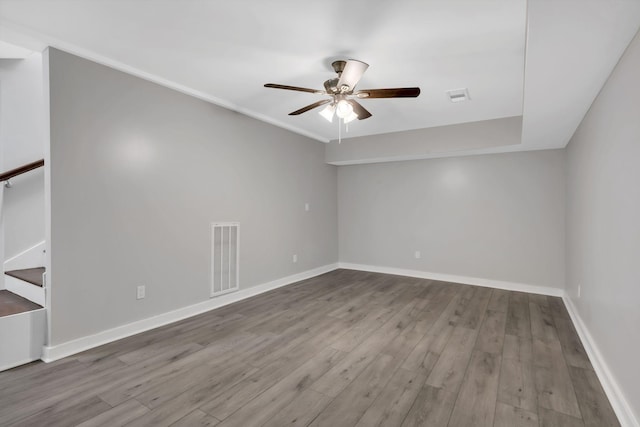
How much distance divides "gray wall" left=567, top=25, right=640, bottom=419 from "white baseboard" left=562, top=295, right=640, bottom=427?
53mm

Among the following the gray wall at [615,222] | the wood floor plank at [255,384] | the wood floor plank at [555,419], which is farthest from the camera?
the wood floor plank at [255,384]

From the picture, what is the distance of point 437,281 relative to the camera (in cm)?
505

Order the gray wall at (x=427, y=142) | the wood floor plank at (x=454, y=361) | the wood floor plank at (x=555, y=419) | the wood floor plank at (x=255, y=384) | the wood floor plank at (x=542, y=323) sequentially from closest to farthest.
Answer: the wood floor plank at (x=555, y=419), the wood floor plank at (x=255, y=384), the wood floor plank at (x=454, y=361), the wood floor plank at (x=542, y=323), the gray wall at (x=427, y=142)

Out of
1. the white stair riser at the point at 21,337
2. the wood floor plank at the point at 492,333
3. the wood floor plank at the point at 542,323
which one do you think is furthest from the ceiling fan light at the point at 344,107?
the white stair riser at the point at 21,337

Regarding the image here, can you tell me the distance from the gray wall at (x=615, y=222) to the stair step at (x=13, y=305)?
390cm

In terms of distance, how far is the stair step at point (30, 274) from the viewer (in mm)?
2674

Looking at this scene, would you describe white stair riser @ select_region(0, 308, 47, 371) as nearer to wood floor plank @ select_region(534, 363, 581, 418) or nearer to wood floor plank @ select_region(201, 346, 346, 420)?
wood floor plank @ select_region(201, 346, 346, 420)

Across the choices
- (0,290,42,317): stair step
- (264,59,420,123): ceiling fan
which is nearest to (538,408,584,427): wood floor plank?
(264,59,420,123): ceiling fan

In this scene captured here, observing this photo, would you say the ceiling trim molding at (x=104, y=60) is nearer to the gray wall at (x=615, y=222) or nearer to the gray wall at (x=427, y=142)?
the gray wall at (x=427, y=142)

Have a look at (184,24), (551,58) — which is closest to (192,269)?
(184,24)

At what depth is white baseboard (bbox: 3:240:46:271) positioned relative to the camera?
307cm

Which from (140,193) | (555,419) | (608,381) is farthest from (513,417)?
(140,193)

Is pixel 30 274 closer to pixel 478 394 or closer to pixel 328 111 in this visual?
pixel 328 111

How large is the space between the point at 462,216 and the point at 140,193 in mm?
4412
